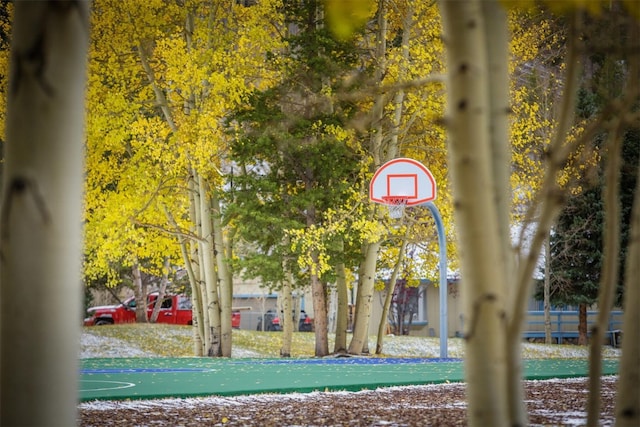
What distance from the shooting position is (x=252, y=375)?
1230 cm

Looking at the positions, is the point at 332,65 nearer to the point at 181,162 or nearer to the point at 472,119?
the point at 181,162

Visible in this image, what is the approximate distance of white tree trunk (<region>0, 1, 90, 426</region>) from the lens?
240cm

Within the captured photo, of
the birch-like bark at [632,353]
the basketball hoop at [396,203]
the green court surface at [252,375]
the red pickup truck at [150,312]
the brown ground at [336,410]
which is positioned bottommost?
the brown ground at [336,410]

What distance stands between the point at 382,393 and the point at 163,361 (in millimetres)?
6857

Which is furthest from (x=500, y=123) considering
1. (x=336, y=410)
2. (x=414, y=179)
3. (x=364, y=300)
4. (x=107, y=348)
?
(x=107, y=348)

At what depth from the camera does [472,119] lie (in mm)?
2760

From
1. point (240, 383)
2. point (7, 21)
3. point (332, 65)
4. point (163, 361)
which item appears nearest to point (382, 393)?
point (240, 383)

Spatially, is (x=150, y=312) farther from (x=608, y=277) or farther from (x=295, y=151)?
(x=608, y=277)

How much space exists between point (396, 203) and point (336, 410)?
9.43m

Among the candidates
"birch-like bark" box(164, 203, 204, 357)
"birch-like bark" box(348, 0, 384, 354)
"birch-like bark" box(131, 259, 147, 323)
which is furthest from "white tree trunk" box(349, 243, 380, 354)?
"birch-like bark" box(131, 259, 147, 323)

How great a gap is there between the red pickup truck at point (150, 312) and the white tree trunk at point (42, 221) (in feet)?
99.6

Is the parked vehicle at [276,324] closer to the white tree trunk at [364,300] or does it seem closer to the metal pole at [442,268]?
the white tree trunk at [364,300]

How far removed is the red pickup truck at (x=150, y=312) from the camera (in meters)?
32.2

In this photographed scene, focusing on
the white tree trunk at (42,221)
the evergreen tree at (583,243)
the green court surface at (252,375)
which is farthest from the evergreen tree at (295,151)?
the white tree trunk at (42,221)
